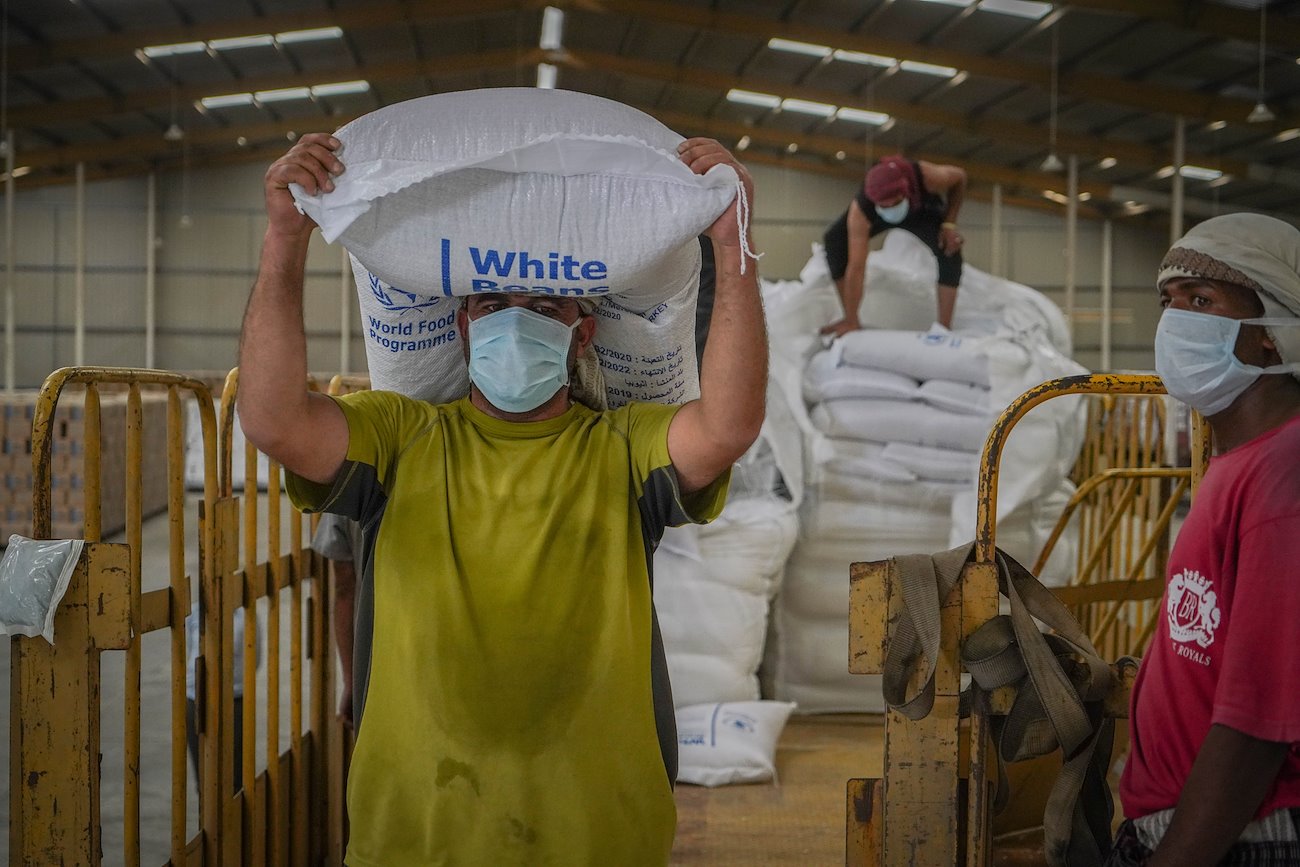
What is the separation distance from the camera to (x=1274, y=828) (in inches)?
56.3

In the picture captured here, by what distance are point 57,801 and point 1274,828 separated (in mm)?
1776

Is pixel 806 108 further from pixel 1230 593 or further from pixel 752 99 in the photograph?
pixel 1230 593

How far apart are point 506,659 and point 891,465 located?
3262mm

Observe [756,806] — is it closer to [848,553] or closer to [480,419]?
[848,553]

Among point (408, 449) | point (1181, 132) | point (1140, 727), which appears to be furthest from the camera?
point (1181, 132)

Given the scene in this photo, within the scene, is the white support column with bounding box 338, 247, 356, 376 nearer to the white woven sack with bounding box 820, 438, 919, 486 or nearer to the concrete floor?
the concrete floor

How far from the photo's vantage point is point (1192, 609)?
1.51m

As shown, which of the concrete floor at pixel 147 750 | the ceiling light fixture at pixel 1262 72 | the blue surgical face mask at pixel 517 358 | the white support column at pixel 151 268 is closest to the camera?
the blue surgical face mask at pixel 517 358

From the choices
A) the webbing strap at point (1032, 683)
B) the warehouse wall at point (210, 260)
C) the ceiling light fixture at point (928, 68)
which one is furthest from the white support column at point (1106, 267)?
the webbing strap at point (1032, 683)

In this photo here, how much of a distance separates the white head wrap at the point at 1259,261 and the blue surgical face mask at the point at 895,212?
3615 mm

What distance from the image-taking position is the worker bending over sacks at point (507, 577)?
1.64 metres

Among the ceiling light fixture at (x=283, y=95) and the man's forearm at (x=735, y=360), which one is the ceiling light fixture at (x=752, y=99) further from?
the man's forearm at (x=735, y=360)

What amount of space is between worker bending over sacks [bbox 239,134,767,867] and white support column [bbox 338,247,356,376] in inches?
667

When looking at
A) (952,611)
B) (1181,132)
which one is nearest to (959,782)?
(952,611)
